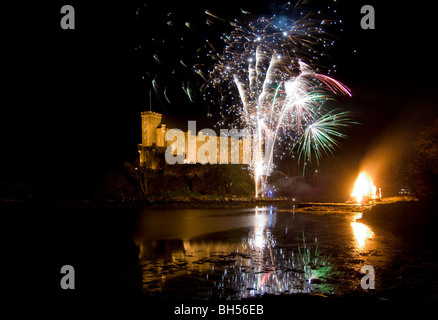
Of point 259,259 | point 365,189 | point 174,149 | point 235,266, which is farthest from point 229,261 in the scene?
point 174,149

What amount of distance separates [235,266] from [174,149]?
61.4 meters

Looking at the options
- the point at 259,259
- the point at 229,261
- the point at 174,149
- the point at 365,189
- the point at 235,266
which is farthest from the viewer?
the point at 174,149

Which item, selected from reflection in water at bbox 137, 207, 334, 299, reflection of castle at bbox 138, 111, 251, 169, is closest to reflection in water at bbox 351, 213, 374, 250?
reflection in water at bbox 137, 207, 334, 299

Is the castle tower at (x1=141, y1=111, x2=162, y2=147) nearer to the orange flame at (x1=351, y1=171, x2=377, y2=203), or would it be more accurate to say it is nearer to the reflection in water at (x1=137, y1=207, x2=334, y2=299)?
the orange flame at (x1=351, y1=171, x2=377, y2=203)

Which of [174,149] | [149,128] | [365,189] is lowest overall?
[365,189]

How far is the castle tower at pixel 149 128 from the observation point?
68.0m

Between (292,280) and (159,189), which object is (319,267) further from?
(159,189)

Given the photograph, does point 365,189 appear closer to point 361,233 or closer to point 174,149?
point 361,233

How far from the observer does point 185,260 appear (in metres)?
10.6

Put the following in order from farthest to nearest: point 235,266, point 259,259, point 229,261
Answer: point 259,259
point 229,261
point 235,266

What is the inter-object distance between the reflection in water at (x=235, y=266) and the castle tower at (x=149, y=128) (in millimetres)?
55514

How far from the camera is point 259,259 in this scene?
1046 centimetres

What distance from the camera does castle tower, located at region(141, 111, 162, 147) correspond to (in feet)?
223

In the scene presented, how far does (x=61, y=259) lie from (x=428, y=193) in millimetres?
19153
